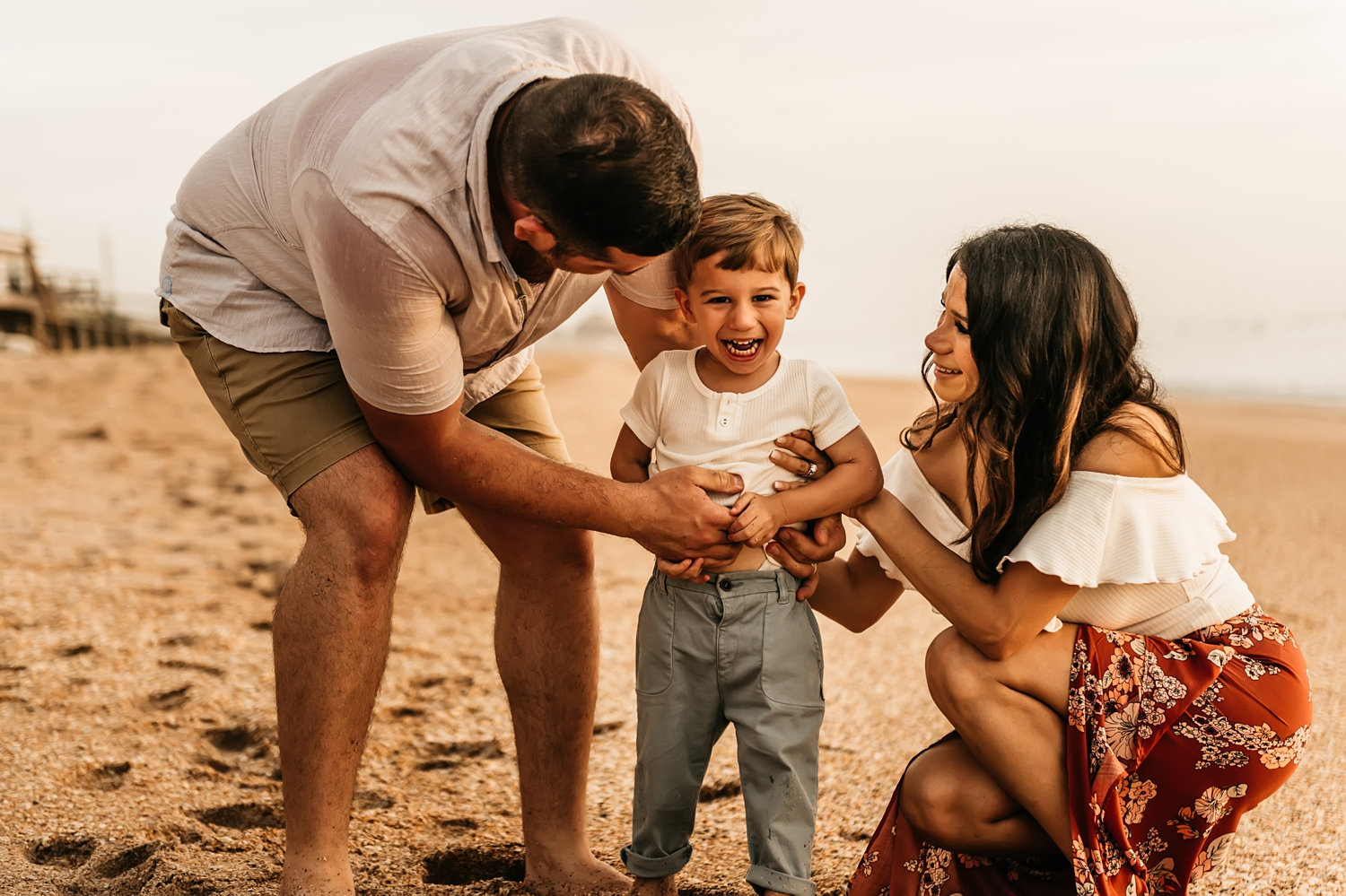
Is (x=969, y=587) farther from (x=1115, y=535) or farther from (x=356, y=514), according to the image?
(x=356, y=514)

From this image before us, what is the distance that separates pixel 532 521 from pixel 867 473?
697mm

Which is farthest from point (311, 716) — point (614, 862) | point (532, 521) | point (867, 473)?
point (867, 473)

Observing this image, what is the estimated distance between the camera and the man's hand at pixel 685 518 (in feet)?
7.23

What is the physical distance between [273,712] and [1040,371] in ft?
8.48

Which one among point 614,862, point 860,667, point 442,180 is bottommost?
point 860,667

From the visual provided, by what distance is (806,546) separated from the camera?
91.6 inches

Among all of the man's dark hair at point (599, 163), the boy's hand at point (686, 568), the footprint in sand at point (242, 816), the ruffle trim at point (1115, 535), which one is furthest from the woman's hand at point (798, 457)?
the footprint in sand at point (242, 816)

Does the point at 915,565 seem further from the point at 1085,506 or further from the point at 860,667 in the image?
the point at 860,667

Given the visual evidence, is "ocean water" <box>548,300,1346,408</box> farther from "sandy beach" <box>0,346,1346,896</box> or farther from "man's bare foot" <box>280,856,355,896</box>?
"man's bare foot" <box>280,856,355,896</box>

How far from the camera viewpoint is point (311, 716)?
210cm

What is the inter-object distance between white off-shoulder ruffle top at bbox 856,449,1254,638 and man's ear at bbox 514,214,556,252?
3.33 feet

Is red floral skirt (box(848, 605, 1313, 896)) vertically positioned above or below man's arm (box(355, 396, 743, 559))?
below

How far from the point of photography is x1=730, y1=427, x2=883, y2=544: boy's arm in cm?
224

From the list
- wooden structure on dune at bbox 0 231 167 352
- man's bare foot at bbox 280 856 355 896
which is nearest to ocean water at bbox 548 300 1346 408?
man's bare foot at bbox 280 856 355 896
